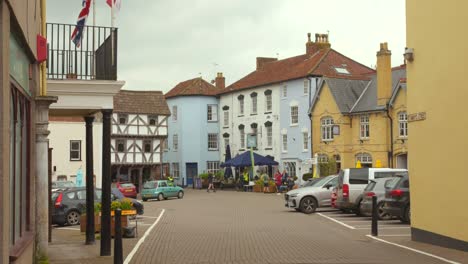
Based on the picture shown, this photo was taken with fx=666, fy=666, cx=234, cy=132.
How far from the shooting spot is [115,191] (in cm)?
2598

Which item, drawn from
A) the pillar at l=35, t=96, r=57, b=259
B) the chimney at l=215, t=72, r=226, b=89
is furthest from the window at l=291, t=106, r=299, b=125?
the pillar at l=35, t=96, r=57, b=259

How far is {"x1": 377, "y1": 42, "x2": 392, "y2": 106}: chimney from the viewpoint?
151 feet

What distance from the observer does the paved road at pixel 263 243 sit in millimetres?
13336

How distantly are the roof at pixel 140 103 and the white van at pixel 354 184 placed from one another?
127 ft

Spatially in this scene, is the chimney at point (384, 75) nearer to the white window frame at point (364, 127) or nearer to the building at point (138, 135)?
the white window frame at point (364, 127)

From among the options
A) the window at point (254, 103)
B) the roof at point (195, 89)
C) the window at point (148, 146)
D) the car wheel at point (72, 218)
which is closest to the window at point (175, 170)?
the roof at point (195, 89)

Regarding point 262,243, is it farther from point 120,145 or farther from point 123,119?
point 123,119

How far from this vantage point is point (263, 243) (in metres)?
16.4

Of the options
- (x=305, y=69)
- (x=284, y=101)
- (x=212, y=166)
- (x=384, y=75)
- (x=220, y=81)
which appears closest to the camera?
(x=384, y=75)

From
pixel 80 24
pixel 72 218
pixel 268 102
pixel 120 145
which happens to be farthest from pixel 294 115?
pixel 80 24

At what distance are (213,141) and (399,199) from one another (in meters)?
50.4

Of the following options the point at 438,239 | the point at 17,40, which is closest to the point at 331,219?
the point at 438,239

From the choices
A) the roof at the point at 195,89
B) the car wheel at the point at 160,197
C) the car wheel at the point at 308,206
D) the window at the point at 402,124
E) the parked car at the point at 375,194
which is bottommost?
the car wheel at the point at 160,197

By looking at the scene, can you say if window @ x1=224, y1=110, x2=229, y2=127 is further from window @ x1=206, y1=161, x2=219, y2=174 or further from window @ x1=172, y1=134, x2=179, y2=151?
window @ x1=172, y1=134, x2=179, y2=151
